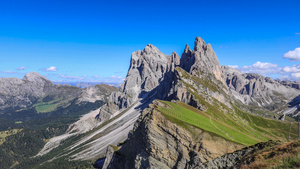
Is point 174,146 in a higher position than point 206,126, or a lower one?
lower

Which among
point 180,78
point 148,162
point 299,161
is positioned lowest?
point 148,162

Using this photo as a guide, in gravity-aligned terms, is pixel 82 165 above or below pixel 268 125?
below

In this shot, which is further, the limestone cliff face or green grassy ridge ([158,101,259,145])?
green grassy ridge ([158,101,259,145])

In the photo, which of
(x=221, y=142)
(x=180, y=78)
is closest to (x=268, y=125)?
(x=180, y=78)

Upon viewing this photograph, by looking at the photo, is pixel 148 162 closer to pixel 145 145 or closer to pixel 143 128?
pixel 145 145

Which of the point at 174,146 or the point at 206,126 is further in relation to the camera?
the point at 206,126

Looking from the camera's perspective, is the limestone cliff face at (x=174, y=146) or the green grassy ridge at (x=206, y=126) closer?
the limestone cliff face at (x=174, y=146)

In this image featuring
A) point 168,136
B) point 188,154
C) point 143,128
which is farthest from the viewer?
point 143,128

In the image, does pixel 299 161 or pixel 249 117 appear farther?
pixel 249 117
